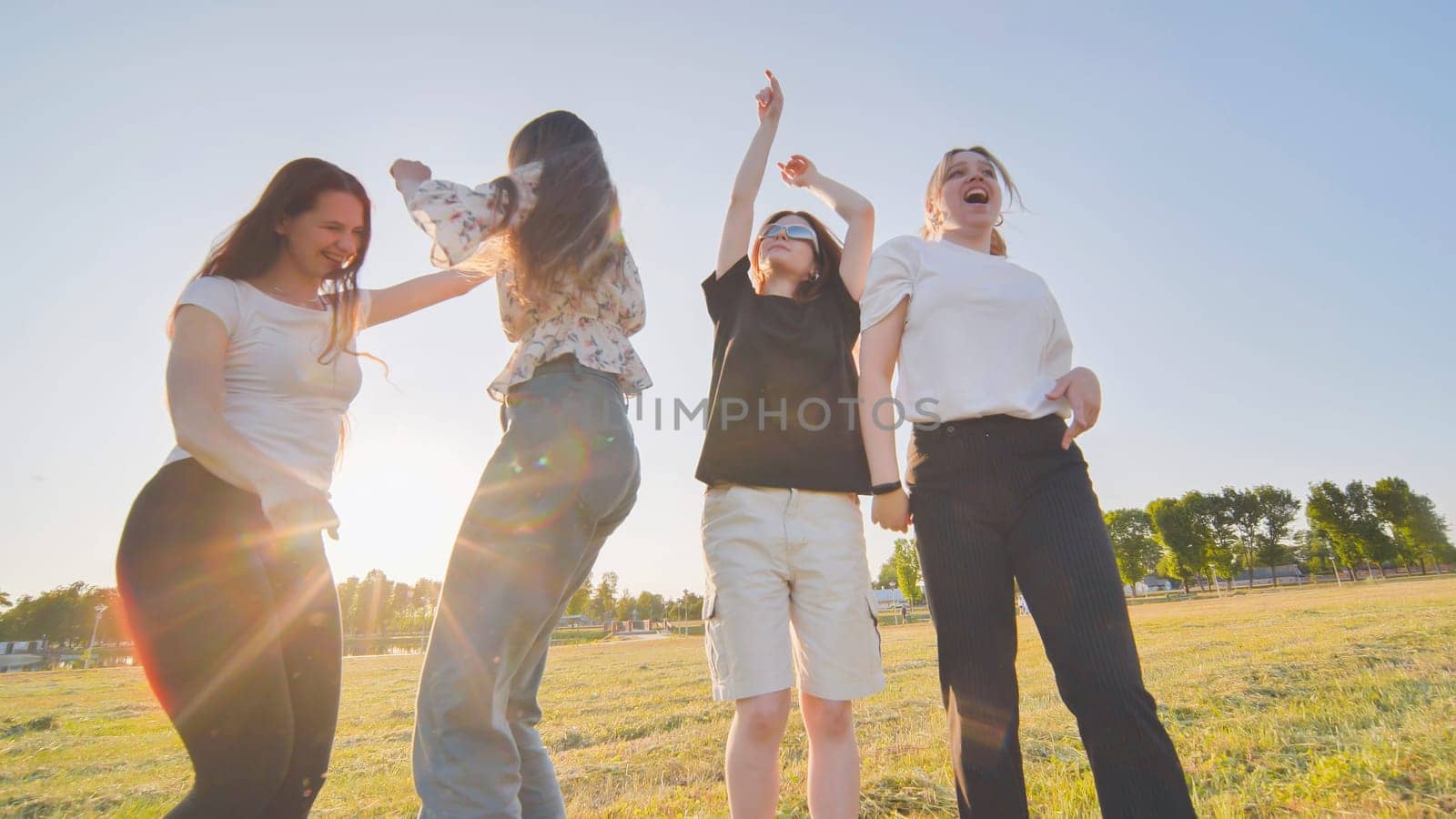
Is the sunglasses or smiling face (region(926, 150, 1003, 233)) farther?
the sunglasses

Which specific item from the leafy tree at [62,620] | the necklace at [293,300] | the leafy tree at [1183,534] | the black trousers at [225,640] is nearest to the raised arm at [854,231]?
the necklace at [293,300]

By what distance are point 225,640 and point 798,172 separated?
10.1 ft

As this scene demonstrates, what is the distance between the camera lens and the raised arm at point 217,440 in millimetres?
2025

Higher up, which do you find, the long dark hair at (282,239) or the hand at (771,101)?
the hand at (771,101)

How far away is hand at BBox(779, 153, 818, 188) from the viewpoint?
3555 millimetres

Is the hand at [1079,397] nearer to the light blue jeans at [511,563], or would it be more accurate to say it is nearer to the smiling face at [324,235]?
the light blue jeans at [511,563]

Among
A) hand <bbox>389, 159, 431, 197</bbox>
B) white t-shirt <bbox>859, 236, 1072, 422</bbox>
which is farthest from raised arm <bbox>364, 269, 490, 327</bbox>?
white t-shirt <bbox>859, 236, 1072, 422</bbox>

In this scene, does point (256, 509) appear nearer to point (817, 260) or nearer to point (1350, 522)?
point (817, 260)

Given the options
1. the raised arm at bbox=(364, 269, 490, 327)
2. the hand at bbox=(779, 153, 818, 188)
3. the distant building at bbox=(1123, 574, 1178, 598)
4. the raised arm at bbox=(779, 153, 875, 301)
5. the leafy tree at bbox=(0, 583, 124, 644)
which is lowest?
the distant building at bbox=(1123, 574, 1178, 598)

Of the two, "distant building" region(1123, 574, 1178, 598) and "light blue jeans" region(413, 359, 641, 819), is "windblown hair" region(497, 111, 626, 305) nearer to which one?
"light blue jeans" region(413, 359, 641, 819)

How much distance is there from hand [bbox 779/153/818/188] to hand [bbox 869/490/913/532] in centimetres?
171

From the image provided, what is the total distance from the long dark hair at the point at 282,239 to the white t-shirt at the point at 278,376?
6 cm

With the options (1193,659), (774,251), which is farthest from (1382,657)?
(774,251)

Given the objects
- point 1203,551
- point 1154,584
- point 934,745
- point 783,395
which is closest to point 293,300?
point 783,395
